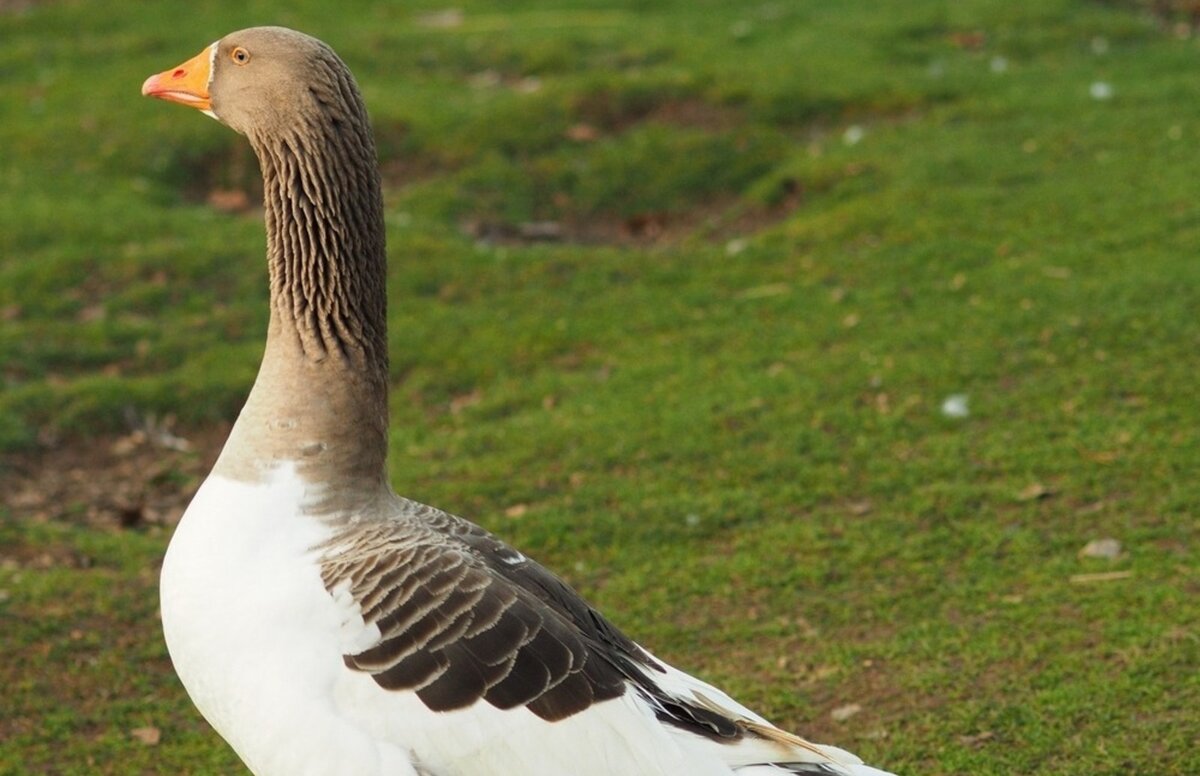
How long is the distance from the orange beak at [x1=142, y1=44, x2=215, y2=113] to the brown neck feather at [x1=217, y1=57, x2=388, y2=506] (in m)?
0.26

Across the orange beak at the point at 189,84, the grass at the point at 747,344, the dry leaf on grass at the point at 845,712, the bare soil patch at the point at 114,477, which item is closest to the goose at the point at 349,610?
the orange beak at the point at 189,84

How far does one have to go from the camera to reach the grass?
5.61m

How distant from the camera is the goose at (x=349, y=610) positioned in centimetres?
371

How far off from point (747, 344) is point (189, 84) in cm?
452

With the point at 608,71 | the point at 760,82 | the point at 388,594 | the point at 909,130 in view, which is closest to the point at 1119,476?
the point at 388,594

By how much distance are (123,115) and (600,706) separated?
1074 cm

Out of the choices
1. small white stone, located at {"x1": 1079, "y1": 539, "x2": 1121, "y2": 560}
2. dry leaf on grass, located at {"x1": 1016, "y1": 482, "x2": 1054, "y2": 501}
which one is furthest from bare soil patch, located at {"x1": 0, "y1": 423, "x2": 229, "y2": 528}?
small white stone, located at {"x1": 1079, "y1": 539, "x2": 1121, "y2": 560}

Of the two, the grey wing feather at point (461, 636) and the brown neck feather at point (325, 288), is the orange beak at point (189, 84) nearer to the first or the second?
the brown neck feather at point (325, 288)

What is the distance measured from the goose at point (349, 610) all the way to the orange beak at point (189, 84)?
0.18 metres

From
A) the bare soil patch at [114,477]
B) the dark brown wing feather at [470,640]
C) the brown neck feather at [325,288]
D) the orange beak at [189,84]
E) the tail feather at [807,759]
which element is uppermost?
the orange beak at [189,84]

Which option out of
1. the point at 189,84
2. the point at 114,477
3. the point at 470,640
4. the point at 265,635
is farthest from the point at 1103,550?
the point at 114,477

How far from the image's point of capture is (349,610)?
12.4 ft

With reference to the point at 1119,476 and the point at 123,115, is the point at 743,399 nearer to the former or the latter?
the point at 1119,476

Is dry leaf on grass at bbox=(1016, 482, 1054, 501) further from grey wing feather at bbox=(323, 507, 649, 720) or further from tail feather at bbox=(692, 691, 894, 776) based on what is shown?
grey wing feather at bbox=(323, 507, 649, 720)
